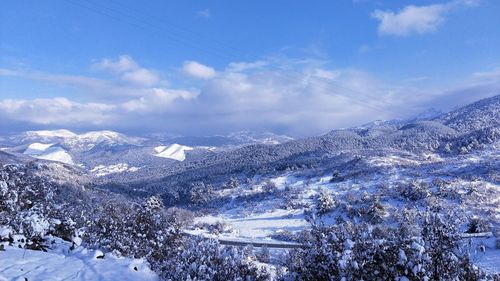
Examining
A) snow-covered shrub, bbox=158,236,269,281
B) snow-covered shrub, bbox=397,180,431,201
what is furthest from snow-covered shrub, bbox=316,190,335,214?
snow-covered shrub, bbox=158,236,269,281

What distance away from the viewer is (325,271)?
1177cm

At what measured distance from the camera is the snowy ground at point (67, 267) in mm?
12852

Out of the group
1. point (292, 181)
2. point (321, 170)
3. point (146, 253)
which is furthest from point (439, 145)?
point (146, 253)

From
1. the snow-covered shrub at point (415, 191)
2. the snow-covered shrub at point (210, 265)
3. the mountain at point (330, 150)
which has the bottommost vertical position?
the snow-covered shrub at point (415, 191)

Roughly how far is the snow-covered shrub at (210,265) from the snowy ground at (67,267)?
4.48ft

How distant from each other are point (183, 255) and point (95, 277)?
2835 millimetres

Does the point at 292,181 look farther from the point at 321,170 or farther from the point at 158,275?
the point at 158,275

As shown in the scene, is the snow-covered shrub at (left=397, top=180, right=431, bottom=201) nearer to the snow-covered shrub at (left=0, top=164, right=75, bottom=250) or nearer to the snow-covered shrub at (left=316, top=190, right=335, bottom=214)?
the snow-covered shrub at (left=316, top=190, right=335, bottom=214)

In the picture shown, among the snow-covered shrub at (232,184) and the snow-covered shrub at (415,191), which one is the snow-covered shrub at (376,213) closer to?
the snow-covered shrub at (415,191)

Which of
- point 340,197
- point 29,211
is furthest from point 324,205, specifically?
point 29,211

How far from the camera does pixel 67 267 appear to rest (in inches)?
557

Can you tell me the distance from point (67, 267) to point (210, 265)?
4922 millimetres

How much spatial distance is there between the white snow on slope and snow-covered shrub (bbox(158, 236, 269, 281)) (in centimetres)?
132

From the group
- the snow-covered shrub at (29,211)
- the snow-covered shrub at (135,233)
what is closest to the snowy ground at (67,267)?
the snow-covered shrub at (29,211)
